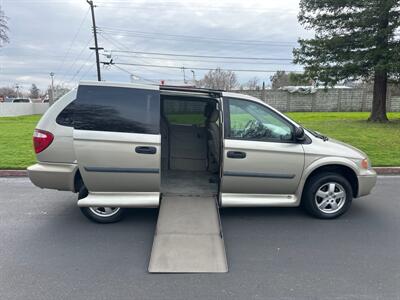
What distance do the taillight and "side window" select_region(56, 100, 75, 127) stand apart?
21 cm

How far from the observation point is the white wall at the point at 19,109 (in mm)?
26203

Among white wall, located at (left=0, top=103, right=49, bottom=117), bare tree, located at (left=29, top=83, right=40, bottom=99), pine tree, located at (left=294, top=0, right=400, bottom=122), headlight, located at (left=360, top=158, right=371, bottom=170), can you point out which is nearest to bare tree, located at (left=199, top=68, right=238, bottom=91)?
white wall, located at (left=0, top=103, right=49, bottom=117)

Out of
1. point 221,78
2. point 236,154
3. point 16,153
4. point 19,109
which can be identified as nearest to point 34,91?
point 221,78

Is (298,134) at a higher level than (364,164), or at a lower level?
higher

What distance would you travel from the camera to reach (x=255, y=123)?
13.8 ft

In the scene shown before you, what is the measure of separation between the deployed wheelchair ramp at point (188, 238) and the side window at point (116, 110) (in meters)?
1.09

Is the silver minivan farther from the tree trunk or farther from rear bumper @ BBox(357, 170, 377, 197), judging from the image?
the tree trunk

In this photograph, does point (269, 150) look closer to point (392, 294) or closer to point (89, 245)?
point (392, 294)

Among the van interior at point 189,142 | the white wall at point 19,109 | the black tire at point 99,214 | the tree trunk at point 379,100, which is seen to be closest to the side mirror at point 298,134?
the van interior at point 189,142

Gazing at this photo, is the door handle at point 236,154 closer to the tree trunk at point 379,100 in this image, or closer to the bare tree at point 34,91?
the tree trunk at point 379,100

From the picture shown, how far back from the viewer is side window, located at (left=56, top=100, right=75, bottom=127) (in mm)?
4023

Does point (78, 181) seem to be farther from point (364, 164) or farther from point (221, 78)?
point (221, 78)

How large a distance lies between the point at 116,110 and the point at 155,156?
2.55 feet

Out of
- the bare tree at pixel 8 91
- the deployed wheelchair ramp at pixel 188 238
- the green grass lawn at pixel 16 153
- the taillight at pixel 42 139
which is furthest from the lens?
the bare tree at pixel 8 91
